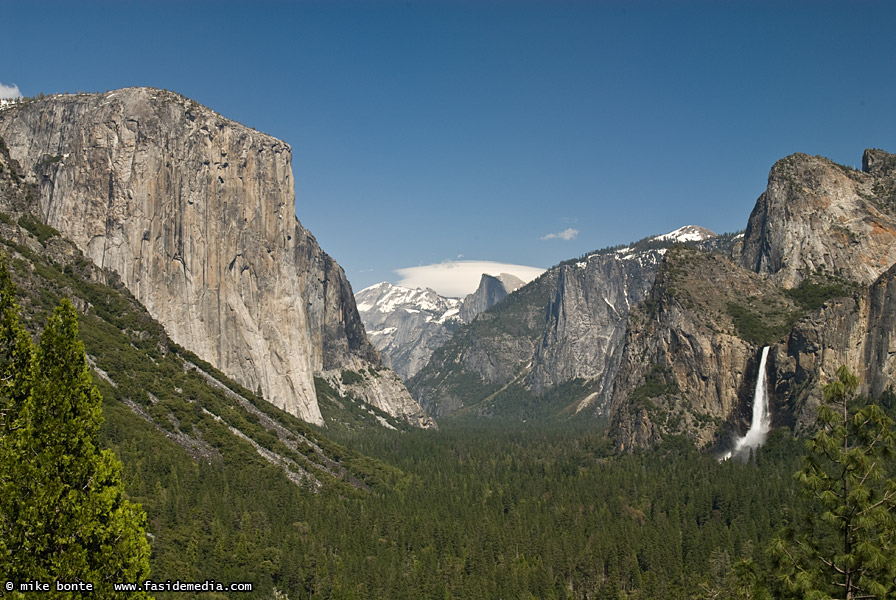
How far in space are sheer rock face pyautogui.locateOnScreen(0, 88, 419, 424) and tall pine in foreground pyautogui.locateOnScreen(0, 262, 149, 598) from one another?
141709 millimetres

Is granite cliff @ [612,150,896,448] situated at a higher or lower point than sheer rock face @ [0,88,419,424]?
lower

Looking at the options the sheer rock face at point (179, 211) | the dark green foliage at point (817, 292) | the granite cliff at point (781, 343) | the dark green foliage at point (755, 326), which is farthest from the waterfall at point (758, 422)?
the sheer rock face at point (179, 211)

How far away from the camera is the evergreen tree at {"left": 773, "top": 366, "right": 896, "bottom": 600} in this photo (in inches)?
1064

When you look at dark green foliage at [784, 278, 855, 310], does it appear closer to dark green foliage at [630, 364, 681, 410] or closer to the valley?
the valley

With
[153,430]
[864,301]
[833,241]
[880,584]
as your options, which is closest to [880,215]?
[833,241]

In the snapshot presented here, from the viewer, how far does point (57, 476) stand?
2781 cm

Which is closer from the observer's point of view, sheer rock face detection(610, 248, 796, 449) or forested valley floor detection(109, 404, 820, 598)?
forested valley floor detection(109, 404, 820, 598)

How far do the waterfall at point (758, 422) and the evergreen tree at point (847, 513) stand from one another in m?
145

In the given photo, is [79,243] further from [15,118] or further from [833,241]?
[833,241]

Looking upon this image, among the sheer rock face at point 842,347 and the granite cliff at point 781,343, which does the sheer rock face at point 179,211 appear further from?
the sheer rock face at point 842,347

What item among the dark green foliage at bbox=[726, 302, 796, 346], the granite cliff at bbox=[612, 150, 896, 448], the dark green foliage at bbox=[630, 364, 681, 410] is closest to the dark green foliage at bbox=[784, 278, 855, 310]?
the granite cliff at bbox=[612, 150, 896, 448]

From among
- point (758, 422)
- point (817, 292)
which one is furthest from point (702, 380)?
point (817, 292)

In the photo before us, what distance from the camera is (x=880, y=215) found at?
197 meters

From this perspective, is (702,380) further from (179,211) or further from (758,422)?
(179,211)
